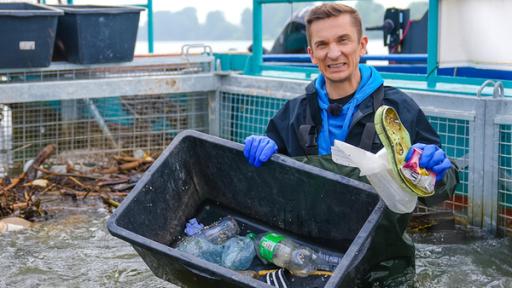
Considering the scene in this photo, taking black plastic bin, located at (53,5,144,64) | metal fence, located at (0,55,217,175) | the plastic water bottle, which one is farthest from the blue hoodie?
black plastic bin, located at (53,5,144,64)

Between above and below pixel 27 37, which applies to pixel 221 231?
below

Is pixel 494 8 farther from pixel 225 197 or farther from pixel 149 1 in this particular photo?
pixel 149 1

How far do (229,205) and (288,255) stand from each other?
0.62m

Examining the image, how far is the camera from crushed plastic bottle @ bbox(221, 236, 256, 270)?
3.56m

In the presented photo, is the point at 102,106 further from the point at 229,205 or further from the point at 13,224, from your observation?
the point at 229,205

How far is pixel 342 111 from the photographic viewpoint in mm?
3609

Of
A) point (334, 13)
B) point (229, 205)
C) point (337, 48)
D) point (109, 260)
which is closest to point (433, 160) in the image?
point (337, 48)

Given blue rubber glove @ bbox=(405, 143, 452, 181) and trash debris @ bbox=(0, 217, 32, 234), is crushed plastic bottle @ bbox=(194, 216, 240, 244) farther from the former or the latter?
trash debris @ bbox=(0, 217, 32, 234)

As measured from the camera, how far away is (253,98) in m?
6.43

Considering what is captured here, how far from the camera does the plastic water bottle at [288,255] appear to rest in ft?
11.4

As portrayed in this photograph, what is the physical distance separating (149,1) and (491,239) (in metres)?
4.89

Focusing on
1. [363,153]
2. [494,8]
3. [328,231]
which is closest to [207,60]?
[494,8]

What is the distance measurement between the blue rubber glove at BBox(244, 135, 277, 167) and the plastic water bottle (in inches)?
14.2

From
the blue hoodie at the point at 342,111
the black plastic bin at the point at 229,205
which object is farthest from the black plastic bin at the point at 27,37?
the blue hoodie at the point at 342,111
